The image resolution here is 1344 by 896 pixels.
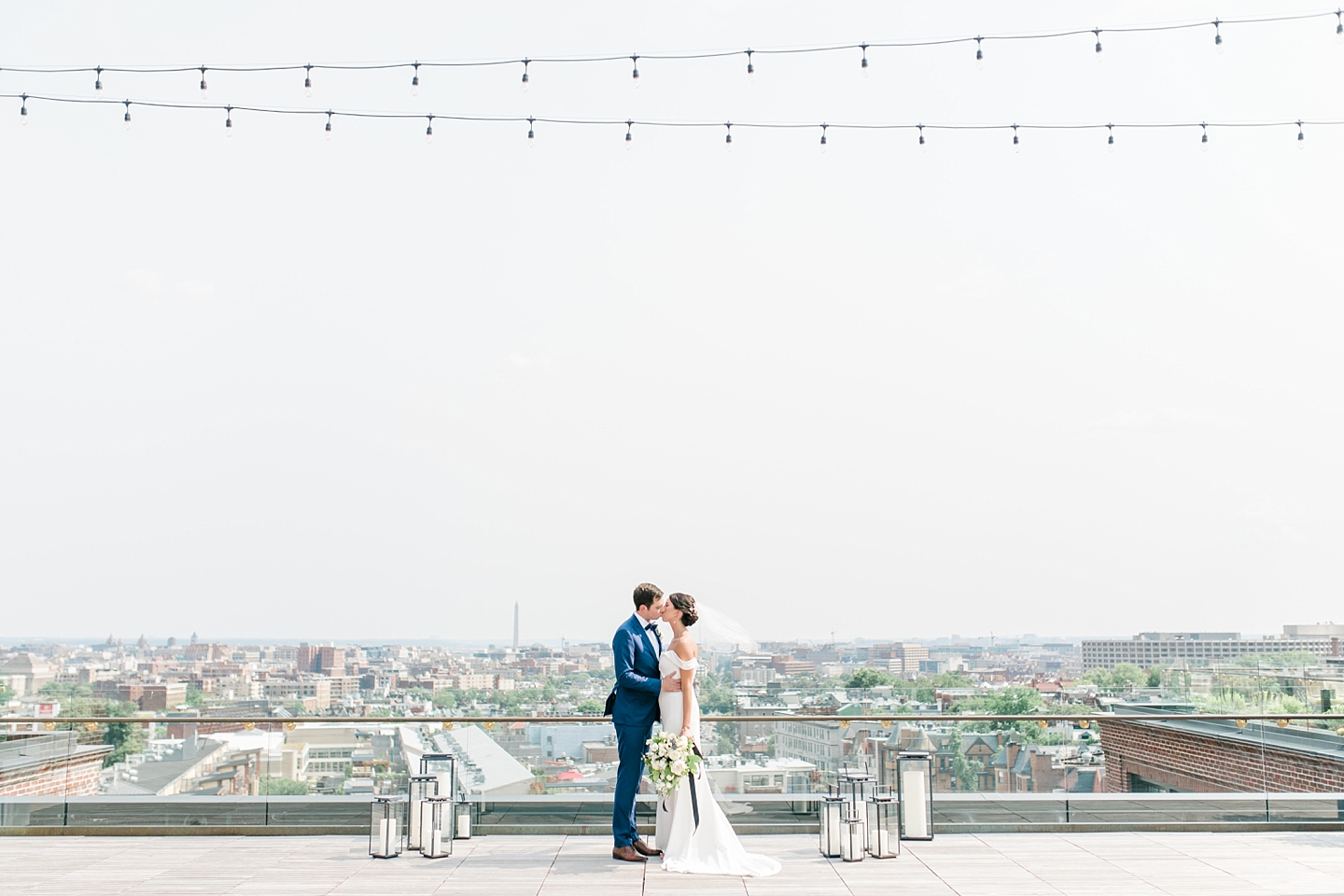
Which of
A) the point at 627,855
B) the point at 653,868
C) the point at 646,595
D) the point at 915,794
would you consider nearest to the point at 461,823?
the point at 627,855

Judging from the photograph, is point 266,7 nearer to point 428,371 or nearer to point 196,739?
point 196,739

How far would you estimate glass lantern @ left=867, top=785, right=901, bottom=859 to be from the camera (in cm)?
570

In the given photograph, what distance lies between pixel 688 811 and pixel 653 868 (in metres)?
0.35

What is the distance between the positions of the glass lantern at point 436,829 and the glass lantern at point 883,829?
239 cm

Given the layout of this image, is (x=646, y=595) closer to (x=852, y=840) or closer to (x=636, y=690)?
(x=636, y=690)

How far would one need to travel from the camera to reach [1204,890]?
16.2 ft

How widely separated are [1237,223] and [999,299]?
4617 millimetres

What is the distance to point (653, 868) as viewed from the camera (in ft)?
17.9

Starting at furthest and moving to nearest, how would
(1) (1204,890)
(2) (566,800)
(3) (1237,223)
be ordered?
(3) (1237,223) → (2) (566,800) → (1) (1204,890)

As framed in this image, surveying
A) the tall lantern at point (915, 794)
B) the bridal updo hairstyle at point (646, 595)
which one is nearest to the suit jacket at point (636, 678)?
the bridal updo hairstyle at point (646, 595)

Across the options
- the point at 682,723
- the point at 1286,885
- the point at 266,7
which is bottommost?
the point at 1286,885

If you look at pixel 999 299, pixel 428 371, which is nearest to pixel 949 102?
pixel 999 299

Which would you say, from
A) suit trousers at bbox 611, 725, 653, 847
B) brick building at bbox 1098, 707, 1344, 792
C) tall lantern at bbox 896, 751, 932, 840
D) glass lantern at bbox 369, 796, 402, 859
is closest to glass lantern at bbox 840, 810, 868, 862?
tall lantern at bbox 896, 751, 932, 840

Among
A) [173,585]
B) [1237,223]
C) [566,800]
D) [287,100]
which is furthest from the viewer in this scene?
[173,585]
